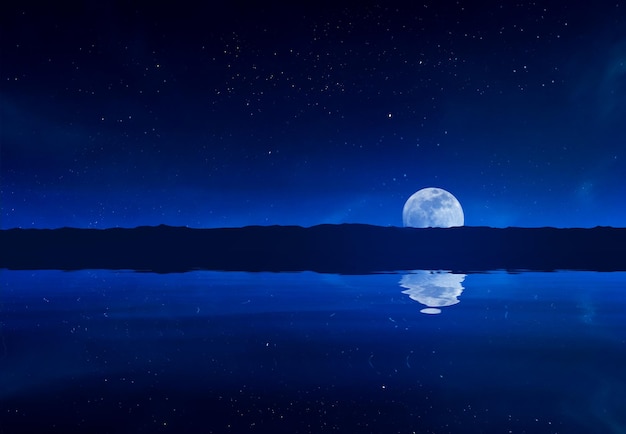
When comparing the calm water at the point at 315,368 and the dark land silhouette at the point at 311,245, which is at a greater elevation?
the dark land silhouette at the point at 311,245

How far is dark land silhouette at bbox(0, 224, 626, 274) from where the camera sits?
215 ft

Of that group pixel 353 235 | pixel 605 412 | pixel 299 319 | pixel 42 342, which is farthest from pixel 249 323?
pixel 353 235

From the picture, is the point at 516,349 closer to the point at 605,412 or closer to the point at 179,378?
the point at 605,412

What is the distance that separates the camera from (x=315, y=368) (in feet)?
26.6

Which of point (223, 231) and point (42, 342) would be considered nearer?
point (42, 342)

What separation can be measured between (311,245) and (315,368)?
2549 inches

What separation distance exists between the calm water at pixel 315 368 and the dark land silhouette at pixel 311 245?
48.1 metres

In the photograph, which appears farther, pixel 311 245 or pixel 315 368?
pixel 311 245

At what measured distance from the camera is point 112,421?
5.81m

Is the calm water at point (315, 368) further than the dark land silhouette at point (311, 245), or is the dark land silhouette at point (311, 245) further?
the dark land silhouette at point (311, 245)

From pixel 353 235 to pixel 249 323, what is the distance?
189ft

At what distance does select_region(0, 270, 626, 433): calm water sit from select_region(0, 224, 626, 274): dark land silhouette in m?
48.1

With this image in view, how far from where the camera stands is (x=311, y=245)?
7281 centimetres

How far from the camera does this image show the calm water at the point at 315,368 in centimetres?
589
